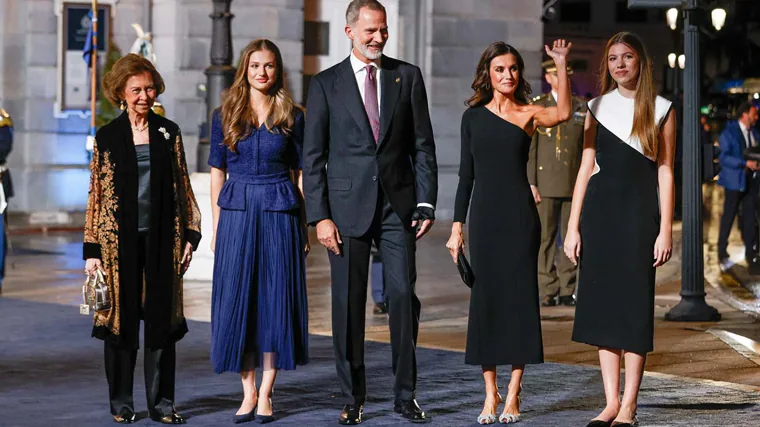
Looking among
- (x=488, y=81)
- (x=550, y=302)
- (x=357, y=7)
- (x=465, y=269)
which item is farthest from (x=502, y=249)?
(x=550, y=302)

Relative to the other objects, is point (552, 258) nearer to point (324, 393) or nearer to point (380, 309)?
point (380, 309)

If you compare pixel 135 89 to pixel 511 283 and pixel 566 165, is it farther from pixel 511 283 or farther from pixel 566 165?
pixel 566 165

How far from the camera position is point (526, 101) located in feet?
28.4

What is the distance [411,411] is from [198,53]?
17.0m

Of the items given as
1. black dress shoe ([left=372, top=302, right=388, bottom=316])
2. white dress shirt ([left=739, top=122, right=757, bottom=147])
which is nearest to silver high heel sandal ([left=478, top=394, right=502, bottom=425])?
black dress shoe ([left=372, top=302, right=388, bottom=316])

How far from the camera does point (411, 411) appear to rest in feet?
27.7

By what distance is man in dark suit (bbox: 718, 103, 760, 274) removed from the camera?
1945 cm

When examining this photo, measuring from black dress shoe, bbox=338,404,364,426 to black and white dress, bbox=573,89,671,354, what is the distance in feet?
4.15

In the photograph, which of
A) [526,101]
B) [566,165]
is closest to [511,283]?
[526,101]

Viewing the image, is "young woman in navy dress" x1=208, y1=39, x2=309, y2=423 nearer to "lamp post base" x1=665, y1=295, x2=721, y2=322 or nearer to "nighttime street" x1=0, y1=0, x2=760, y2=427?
"nighttime street" x1=0, y1=0, x2=760, y2=427

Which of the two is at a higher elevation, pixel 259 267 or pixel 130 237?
pixel 130 237

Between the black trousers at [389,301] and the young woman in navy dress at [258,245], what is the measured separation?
9.3 inches

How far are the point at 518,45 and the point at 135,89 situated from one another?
690 inches

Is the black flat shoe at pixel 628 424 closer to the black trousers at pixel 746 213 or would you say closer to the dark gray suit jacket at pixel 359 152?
the dark gray suit jacket at pixel 359 152
